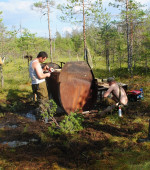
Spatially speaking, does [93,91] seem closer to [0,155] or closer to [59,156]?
[59,156]

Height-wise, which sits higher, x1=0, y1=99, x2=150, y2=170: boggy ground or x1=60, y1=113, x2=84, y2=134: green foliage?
x1=60, y1=113, x2=84, y2=134: green foliage

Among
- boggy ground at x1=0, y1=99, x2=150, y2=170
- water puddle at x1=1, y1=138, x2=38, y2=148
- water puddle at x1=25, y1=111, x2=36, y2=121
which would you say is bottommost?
water puddle at x1=1, y1=138, x2=38, y2=148

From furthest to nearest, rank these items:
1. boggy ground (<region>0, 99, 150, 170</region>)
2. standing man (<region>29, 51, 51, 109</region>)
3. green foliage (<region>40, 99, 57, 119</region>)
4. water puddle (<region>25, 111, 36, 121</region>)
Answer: water puddle (<region>25, 111, 36, 121</region>), standing man (<region>29, 51, 51, 109</region>), green foliage (<region>40, 99, 57, 119</region>), boggy ground (<region>0, 99, 150, 170</region>)

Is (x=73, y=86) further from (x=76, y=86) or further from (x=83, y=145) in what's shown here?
(x=83, y=145)

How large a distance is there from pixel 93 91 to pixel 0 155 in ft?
11.6

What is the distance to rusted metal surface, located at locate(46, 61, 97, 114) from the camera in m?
5.60

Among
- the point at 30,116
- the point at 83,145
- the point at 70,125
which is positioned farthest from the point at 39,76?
the point at 30,116

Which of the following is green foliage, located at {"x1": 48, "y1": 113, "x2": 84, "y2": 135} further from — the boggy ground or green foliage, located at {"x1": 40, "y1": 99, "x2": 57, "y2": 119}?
green foliage, located at {"x1": 40, "y1": 99, "x2": 57, "y2": 119}

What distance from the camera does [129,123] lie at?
5457mm

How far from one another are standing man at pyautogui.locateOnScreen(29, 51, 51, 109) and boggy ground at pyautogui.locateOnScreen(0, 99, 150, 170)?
1.06m

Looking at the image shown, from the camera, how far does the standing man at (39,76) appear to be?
17.2 feet

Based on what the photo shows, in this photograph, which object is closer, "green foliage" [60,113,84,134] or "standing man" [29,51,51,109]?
"green foliage" [60,113,84,134]

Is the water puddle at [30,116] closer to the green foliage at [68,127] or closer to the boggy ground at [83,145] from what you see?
the boggy ground at [83,145]

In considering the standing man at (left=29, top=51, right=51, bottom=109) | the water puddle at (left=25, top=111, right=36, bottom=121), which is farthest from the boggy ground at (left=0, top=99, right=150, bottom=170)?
the standing man at (left=29, top=51, right=51, bottom=109)
